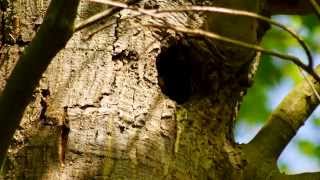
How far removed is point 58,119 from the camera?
Answer: 1.37 metres

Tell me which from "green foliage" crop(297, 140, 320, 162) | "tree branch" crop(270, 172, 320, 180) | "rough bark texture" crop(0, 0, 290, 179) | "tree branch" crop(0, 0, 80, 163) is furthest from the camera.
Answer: "green foliage" crop(297, 140, 320, 162)

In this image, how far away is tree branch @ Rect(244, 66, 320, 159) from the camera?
65.0 inches

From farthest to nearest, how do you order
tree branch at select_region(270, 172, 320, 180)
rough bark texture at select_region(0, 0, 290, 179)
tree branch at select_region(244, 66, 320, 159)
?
tree branch at select_region(244, 66, 320, 159) < tree branch at select_region(270, 172, 320, 180) < rough bark texture at select_region(0, 0, 290, 179)

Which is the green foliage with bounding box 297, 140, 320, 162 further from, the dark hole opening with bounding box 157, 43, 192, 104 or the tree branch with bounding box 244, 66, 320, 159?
the dark hole opening with bounding box 157, 43, 192, 104

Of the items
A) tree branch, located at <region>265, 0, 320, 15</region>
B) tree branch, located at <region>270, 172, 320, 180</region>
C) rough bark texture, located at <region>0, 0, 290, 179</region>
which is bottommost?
tree branch, located at <region>270, 172, 320, 180</region>

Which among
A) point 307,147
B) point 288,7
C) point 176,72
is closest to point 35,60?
point 176,72

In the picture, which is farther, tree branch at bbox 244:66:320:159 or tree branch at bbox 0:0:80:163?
tree branch at bbox 244:66:320:159

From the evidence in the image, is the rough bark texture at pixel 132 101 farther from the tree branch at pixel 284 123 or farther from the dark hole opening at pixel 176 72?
the tree branch at pixel 284 123

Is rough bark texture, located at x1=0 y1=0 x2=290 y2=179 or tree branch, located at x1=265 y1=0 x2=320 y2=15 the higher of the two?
tree branch, located at x1=265 y1=0 x2=320 y2=15

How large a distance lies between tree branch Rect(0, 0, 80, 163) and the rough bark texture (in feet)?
1.02

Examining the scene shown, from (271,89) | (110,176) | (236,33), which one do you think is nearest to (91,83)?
(110,176)

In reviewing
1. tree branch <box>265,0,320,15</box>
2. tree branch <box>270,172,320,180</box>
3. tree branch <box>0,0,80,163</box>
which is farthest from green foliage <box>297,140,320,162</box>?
tree branch <box>0,0,80,163</box>

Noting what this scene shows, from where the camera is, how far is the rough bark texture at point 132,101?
1.34 meters

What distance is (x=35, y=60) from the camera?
3.28 feet
